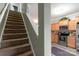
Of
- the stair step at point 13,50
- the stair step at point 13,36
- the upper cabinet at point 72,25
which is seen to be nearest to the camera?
the stair step at point 13,50

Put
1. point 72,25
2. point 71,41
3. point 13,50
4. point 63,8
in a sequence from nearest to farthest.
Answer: point 13,50 < point 63,8 < point 72,25 < point 71,41

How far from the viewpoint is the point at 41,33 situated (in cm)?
175

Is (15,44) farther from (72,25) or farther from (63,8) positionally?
(72,25)

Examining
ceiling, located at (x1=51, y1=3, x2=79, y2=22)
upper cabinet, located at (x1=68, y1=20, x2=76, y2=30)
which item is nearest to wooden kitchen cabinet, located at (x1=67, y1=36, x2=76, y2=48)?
upper cabinet, located at (x1=68, y1=20, x2=76, y2=30)

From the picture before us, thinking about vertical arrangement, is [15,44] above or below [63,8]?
below

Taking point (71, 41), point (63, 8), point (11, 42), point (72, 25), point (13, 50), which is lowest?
point (71, 41)

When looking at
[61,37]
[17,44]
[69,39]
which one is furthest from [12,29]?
[69,39]

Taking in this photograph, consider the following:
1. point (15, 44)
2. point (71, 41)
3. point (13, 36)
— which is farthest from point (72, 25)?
point (15, 44)

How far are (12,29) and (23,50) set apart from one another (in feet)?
3.08

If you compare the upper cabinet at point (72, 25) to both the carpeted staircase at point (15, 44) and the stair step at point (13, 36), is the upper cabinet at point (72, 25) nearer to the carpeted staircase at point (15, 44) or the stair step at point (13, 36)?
the carpeted staircase at point (15, 44)

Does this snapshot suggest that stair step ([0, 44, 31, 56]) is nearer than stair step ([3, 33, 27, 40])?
Yes

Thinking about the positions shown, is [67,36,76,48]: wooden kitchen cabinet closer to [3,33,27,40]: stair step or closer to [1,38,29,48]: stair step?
[3,33,27,40]: stair step

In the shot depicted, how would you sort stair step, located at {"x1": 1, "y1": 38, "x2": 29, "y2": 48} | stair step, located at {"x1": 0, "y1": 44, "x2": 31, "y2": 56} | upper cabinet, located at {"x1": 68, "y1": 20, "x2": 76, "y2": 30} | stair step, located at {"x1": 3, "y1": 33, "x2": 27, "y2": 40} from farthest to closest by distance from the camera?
upper cabinet, located at {"x1": 68, "y1": 20, "x2": 76, "y2": 30} → stair step, located at {"x1": 3, "y1": 33, "x2": 27, "y2": 40} → stair step, located at {"x1": 1, "y1": 38, "x2": 29, "y2": 48} → stair step, located at {"x1": 0, "y1": 44, "x2": 31, "y2": 56}

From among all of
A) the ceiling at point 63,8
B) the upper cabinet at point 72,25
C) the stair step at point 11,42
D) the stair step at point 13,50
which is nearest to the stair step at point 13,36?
the stair step at point 11,42
